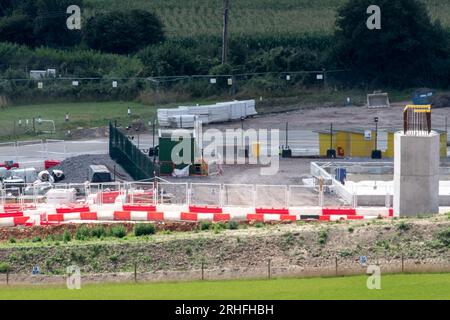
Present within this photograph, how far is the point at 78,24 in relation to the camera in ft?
319

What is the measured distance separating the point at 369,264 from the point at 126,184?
1708 centimetres

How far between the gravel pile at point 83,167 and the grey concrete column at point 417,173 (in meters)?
15.9

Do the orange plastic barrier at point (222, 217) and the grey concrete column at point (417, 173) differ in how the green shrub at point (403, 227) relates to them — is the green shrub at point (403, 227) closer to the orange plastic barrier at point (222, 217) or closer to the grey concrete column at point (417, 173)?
the grey concrete column at point (417, 173)

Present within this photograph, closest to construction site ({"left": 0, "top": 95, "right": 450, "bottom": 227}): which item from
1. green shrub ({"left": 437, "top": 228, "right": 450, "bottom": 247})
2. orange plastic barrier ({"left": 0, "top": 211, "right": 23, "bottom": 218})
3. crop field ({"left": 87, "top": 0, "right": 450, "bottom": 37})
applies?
orange plastic barrier ({"left": 0, "top": 211, "right": 23, "bottom": 218})

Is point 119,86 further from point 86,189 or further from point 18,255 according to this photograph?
point 18,255

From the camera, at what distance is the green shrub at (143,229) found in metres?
44.0

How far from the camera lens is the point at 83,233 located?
44.2 m

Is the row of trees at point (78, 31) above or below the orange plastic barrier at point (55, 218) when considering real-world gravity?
above

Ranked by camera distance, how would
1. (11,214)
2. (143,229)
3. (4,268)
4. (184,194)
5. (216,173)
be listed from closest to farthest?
(4,268), (143,229), (11,214), (184,194), (216,173)

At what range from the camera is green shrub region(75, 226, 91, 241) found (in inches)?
1706

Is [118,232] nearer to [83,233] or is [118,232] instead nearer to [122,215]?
[83,233]

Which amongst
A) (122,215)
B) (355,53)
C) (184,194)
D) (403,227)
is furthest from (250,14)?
(403,227)

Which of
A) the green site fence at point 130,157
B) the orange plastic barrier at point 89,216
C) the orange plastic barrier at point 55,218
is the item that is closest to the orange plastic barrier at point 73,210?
the orange plastic barrier at point 89,216

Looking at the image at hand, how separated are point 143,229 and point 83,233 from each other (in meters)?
1.83
